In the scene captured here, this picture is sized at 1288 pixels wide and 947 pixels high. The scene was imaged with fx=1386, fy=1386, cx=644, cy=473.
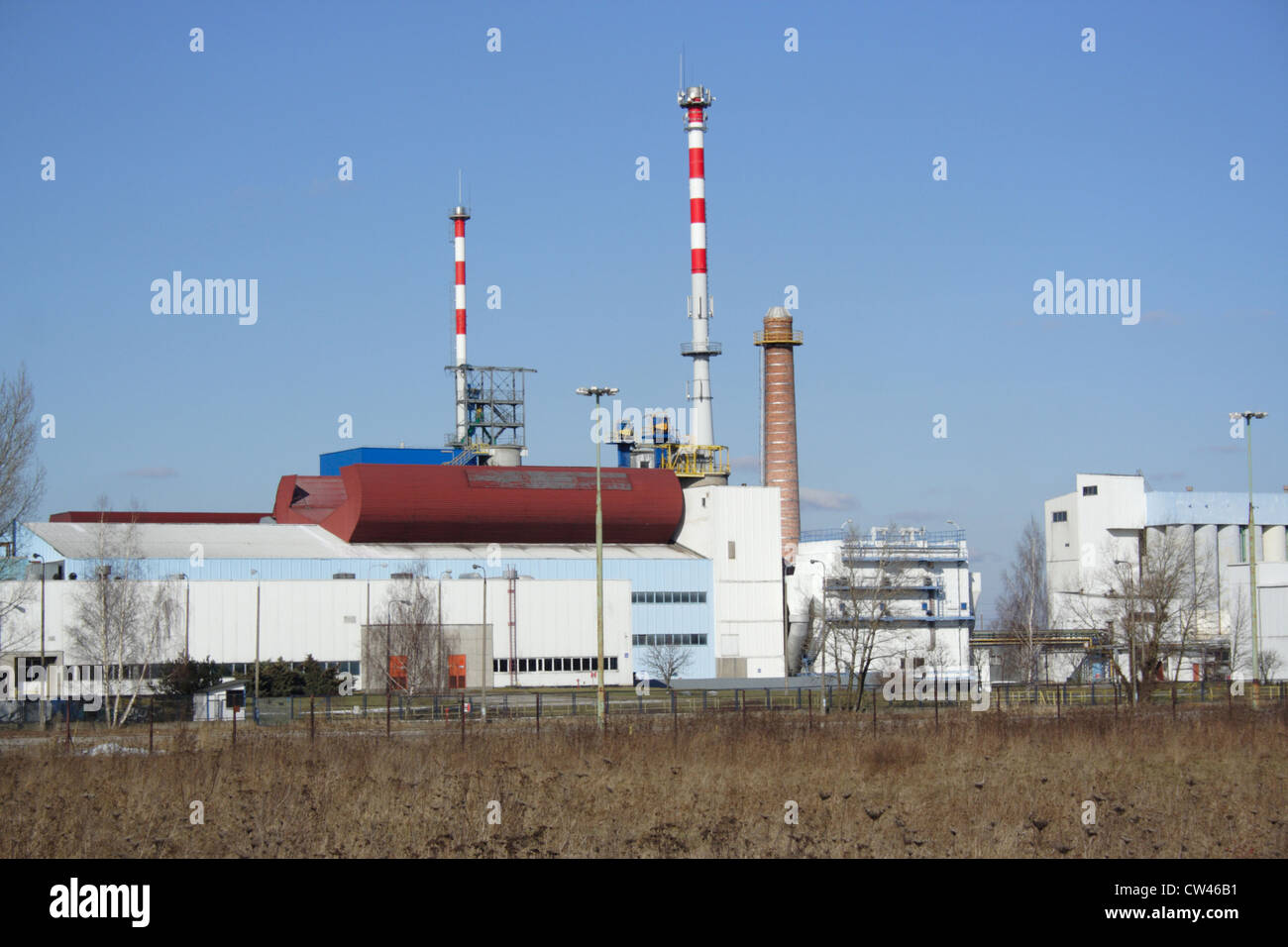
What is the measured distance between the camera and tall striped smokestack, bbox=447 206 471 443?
9831 centimetres

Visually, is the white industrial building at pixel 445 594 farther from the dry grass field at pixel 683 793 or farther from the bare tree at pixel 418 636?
the dry grass field at pixel 683 793

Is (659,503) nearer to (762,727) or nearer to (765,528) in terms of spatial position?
(765,528)

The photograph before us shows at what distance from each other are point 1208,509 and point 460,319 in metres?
51.2

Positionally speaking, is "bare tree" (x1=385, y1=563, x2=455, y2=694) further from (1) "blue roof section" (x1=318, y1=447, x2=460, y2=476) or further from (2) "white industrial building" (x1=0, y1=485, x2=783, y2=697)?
(1) "blue roof section" (x1=318, y1=447, x2=460, y2=476)

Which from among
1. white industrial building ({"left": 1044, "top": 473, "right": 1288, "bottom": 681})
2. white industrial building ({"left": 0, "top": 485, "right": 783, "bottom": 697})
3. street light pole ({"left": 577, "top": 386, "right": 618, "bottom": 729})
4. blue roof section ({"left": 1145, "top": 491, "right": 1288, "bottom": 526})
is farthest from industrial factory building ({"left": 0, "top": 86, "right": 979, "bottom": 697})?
street light pole ({"left": 577, "top": 386, "right": 618, "bottom": 729})

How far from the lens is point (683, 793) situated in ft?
67.9

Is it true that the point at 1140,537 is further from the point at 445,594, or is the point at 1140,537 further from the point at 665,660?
the point at 445,594

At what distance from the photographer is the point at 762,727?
29219 mm

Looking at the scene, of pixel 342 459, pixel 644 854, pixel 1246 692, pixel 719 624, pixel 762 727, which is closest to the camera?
pixel 644 854

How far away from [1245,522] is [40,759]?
Result: 7627cm

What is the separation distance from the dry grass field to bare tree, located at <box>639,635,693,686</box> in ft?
126

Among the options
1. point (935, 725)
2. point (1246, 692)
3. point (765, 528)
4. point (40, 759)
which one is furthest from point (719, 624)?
point (40, 759)

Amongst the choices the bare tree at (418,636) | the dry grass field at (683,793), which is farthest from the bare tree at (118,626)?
the dry grass field at (683,793)
